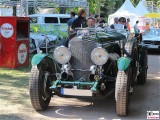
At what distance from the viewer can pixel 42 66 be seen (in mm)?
6555

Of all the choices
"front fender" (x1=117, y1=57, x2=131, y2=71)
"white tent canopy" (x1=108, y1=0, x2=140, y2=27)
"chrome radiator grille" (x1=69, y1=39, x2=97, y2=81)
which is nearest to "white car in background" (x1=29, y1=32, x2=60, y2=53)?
"chrome radiator grille" (x1=69, y1=39, x2=97, y2=81)

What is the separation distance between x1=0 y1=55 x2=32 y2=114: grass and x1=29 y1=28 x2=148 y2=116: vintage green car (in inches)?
22.2

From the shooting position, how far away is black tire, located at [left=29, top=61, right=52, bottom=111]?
20.5ft

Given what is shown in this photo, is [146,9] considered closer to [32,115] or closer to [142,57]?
[142,57]

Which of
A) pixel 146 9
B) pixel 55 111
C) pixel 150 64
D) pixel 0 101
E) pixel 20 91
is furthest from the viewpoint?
pixel 146 9

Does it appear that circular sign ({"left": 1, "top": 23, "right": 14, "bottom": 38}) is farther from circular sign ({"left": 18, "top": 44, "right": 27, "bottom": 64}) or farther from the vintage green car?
the vintage green car

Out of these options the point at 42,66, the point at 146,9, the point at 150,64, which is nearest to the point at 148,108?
the point at 42,66

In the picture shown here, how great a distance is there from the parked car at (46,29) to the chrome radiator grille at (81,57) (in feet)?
28.0

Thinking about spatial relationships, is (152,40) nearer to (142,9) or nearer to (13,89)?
(13,89)

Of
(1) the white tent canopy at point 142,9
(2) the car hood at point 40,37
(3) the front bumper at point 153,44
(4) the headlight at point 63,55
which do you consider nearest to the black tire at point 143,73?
(4) the headlight at point 63,55

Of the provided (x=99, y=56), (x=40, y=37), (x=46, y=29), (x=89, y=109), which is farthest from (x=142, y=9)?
(x=99, y=56)

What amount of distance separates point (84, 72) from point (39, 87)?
0.85 metres

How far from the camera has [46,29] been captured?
17.3m

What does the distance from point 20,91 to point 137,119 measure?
9.87ft
